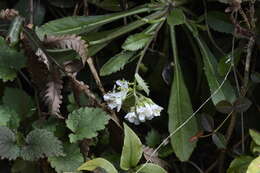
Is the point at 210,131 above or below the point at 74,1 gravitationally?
below

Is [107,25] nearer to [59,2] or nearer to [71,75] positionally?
[59,2]

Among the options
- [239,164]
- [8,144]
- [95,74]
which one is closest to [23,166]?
[8,144]

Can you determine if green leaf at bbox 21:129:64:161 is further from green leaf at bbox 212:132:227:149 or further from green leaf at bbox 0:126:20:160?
green leaf at bbox 212:132:227:149

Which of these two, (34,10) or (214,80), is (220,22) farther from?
(34,10)

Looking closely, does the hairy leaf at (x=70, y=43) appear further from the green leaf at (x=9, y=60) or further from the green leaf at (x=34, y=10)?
the green leaf at (x=34, y=10)

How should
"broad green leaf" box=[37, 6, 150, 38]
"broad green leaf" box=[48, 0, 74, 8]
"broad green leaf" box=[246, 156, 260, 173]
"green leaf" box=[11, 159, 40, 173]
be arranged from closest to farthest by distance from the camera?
"broad green leaf" box=[246, 156, 260, 173] < "green leaf" box=[11, 159, 40, 173] < "broad green leaf" box=[37, 6, 150, 38] < "broad green leaf" box=[48, 0, 74, 8]

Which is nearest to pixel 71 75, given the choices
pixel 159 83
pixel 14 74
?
pixel 14 74

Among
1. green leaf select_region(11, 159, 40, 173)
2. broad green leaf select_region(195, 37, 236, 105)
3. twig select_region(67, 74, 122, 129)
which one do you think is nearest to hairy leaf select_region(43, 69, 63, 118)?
twig select_region(67, 74, 122, 129)
